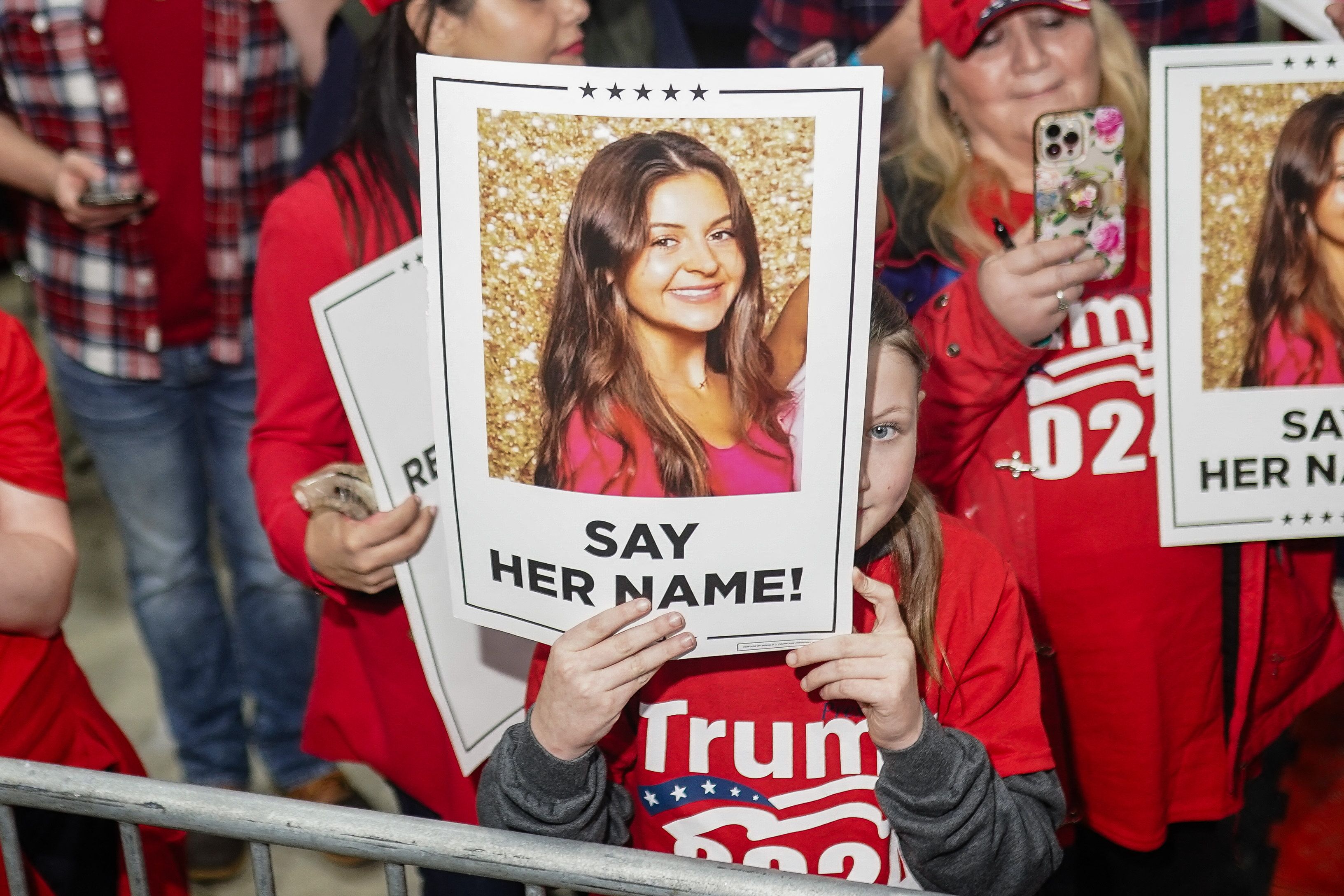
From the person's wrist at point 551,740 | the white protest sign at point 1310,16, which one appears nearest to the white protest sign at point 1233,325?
the white protest sign at point 1310,16

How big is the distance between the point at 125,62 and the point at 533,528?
170 cm

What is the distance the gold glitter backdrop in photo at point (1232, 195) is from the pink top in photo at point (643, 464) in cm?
71

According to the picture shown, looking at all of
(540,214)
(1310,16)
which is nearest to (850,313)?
(540,214)

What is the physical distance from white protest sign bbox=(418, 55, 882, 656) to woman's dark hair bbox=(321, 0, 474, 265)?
59 centimetres

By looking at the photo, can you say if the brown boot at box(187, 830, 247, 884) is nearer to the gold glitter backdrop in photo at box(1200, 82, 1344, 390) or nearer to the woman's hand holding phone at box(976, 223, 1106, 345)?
the woman's hand holding phone at box(976, 223, 1106, 345)

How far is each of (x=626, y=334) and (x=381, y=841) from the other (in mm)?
448

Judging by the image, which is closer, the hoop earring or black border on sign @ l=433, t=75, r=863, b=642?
black border on sign @ l=433, t=75, r=863, b=642

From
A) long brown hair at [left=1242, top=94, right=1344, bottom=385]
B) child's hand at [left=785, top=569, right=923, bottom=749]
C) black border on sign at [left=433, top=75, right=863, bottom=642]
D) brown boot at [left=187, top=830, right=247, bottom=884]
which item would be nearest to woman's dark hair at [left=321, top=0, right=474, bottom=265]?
Result: black border on sign at [left=433, top=75, right=863, bottom=642]

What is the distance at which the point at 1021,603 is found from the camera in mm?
1336

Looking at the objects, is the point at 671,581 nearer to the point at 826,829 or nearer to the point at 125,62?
the point at 826,829

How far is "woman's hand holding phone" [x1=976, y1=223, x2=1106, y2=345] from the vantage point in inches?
59.9

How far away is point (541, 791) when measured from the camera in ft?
4.05

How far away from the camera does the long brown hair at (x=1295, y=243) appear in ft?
5.00

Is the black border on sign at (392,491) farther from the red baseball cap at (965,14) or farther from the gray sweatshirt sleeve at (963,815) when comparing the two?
the gray sweatshirt sleeve at (963,815)
